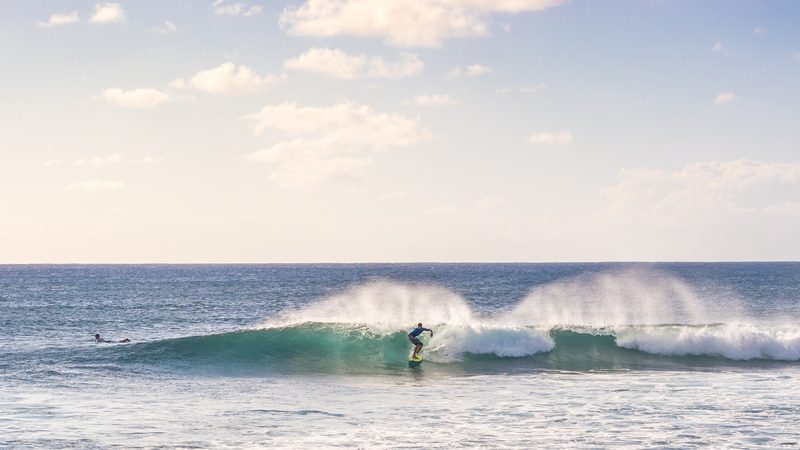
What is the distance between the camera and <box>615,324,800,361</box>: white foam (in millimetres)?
30172

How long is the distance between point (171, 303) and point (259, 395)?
5072cm

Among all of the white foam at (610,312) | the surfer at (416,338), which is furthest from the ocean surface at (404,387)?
the white foam at (610,312)

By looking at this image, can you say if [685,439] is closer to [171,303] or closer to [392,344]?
[392,344]

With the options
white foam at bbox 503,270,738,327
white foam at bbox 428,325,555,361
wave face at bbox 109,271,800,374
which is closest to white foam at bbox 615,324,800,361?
wave face at bbox 109,271,800,374

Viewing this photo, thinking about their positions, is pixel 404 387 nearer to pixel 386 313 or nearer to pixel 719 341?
pixel 719 341

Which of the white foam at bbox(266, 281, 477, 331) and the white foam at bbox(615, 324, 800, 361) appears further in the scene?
the white foam at bbox(266, 281, 477, 331)

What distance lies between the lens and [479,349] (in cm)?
3014

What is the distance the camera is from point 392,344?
3130 centimetres

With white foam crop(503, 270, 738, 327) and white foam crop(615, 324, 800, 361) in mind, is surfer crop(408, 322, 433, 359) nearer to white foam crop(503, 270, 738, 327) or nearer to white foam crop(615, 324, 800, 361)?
white foam crop(615, 324, 800, 361)

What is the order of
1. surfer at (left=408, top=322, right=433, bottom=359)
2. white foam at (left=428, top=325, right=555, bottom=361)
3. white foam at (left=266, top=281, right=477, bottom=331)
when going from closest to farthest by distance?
surfer at (left=408, top=322, right=433, bottom=359) < white foam at (left=428, top=325, right=555, bottom=361) < white foam at (left=266, top=281, right=477, bottom=331)

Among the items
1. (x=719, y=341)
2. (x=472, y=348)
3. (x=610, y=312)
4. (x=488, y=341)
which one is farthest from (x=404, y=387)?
(x=610, y=312)

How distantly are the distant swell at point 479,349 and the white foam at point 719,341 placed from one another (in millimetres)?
36

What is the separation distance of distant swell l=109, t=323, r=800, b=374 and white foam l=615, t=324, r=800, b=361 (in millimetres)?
36

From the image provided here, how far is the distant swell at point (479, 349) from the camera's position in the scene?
28609 millimetres
